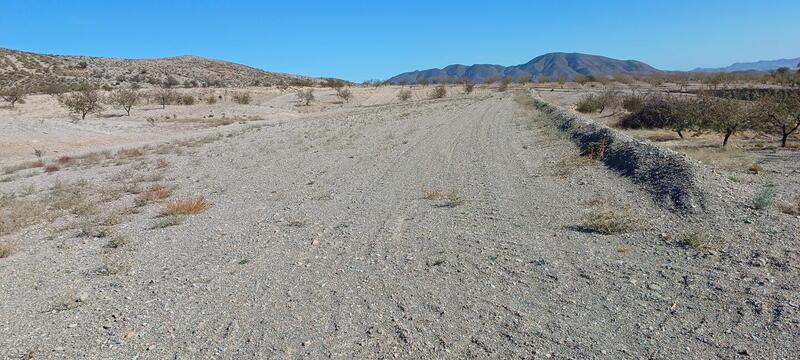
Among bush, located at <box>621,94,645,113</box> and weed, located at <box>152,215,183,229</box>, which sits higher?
weed, located at <box>152,215,183,229</box>

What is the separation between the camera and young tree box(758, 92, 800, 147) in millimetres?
20719

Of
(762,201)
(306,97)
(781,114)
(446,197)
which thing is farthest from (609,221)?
(306,97)

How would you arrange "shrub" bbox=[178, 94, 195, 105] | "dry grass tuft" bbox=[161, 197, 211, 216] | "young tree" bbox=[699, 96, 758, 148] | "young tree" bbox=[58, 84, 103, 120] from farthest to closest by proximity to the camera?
"shrub" bbox=[178, 94, 195, 105] → "young tree" bbox=[58, 84, 103, 120] → "young tree" bbox=[699, 96, 758, 148] → "dry grass tuft" bbox=[161, 197, 211, 216]

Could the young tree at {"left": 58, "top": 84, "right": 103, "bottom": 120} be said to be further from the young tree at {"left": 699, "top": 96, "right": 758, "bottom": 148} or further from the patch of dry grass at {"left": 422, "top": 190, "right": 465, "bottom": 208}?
the young tree at {"left": 699, "top": 96, "right": 758, "bottom": 148}

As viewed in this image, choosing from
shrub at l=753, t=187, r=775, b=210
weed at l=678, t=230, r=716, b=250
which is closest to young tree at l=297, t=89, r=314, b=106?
shrub at l=753, t=187, r=775, b=210

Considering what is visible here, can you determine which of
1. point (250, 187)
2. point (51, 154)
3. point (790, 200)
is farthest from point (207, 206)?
point (51, 154)

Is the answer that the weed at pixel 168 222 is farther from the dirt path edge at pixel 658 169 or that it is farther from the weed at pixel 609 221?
the dirt path edge at pixel 658 169

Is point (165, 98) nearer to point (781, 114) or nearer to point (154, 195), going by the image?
point (154, 195)

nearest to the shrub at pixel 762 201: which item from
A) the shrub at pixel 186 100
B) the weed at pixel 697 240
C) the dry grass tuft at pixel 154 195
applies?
the weed at pixel 697 240

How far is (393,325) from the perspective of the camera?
5691mm

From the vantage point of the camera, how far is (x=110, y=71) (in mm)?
89062

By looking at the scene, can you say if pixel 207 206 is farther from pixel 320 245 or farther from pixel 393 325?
pixel 393 325

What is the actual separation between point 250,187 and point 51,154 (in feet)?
63.4

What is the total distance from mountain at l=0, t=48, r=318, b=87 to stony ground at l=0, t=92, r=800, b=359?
2759 inches
